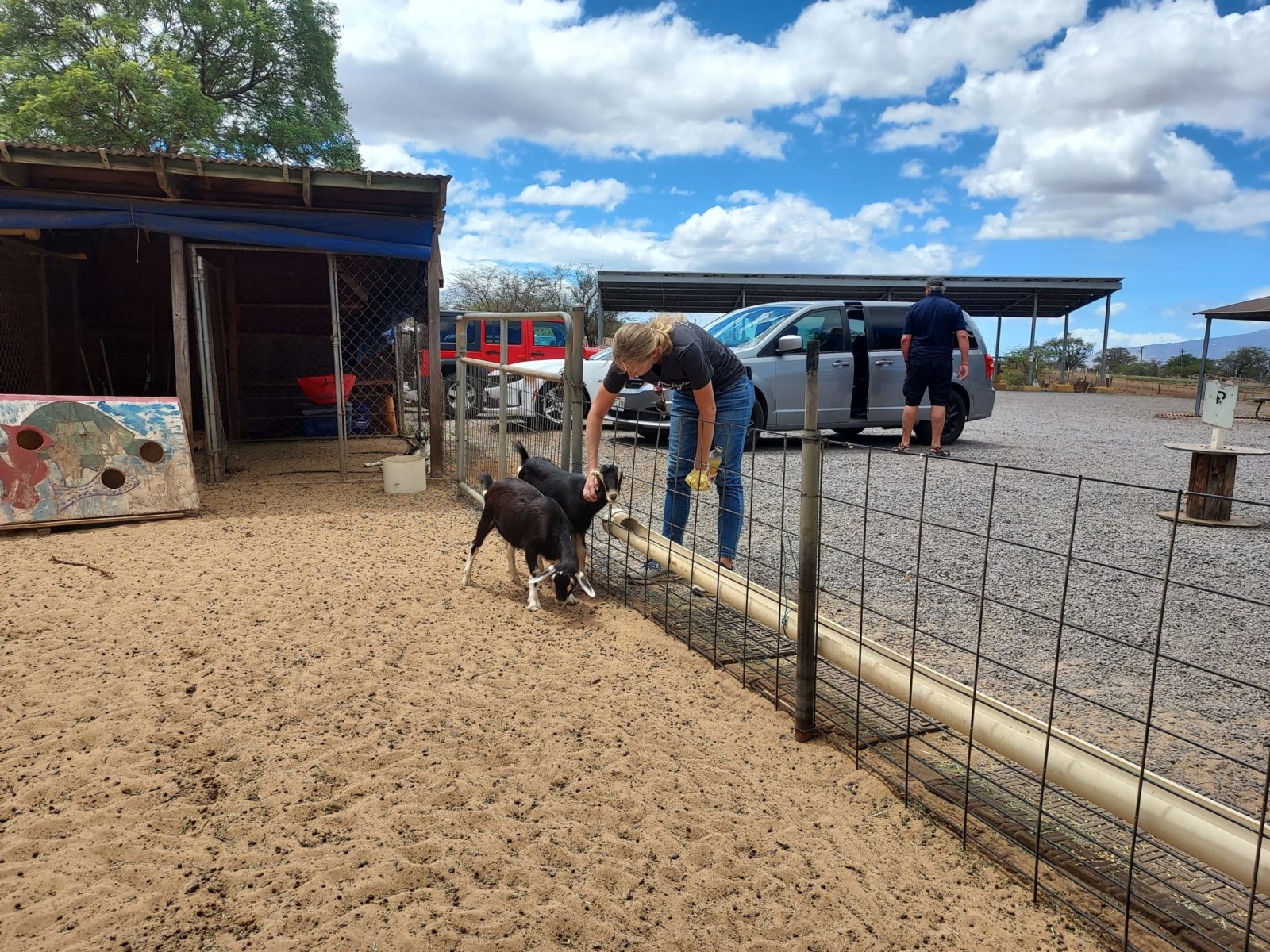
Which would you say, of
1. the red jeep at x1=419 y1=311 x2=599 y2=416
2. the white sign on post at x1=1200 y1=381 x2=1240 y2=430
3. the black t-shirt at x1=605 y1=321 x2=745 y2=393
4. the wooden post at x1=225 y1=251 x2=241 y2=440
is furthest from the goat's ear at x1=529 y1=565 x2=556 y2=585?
the red jeep at x1=419 y1=311 x2=599 y2=416

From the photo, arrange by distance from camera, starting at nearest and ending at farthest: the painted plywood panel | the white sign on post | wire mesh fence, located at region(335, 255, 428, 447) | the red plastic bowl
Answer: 1. the painted plywood panel
2. the white sign on post
3. wire mesh fence, located at region(335, 255, 428, 447)
4. the red plastic bowl

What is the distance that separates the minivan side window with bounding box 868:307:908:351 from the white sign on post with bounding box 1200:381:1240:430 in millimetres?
3686

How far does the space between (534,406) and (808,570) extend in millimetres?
3640

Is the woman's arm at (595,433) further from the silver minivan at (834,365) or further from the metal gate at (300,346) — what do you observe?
the metal gate at (300,346)

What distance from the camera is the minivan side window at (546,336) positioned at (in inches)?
579

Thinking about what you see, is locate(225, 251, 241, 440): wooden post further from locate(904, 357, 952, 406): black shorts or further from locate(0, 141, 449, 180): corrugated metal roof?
locate(904, 357, 952, 406): black shorts

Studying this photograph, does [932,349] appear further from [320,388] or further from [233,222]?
[320,388]

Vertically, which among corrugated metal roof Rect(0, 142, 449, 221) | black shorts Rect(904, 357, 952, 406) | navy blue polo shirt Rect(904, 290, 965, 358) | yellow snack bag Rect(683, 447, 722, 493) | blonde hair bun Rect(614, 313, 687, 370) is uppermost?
corrugated metal roof Rect(0, 142, 449, 221)

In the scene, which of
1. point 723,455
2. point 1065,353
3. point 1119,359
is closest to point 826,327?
point 723,455

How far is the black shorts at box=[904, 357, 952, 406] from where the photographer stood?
820cm

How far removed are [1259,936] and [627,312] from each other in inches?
907

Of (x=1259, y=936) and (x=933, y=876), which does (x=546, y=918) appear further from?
(x=1259, y=936)

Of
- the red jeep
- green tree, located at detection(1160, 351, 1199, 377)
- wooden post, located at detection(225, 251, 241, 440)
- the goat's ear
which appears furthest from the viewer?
green tree, located at detection(1160, 351, 1199, 377)

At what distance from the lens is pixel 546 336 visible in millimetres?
14852
